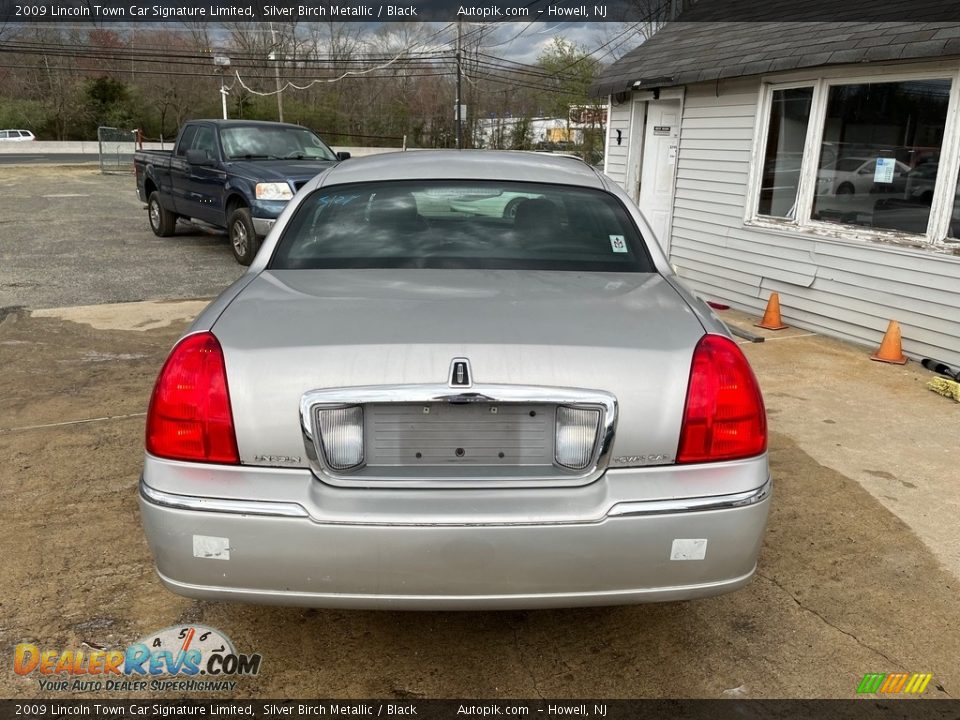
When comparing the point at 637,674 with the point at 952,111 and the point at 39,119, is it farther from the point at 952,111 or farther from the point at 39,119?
the point at 39,119

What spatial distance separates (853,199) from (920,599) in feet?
17.7

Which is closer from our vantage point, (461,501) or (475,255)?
(461,501)

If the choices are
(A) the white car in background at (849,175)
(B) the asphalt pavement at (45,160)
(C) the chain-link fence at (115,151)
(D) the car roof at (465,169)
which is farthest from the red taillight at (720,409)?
(B) the asphalt pavement at (45,160)

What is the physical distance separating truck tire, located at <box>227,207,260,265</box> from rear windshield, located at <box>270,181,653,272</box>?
672 centimetres

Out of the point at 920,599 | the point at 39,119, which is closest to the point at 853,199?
the point at 920,599

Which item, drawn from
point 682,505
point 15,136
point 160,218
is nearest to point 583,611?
point 682,505

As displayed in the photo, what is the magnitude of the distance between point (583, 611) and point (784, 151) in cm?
668

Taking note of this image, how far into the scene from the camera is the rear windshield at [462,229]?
2.96m

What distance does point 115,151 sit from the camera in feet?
98.0

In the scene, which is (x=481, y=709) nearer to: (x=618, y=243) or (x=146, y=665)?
(x=146, y=665)

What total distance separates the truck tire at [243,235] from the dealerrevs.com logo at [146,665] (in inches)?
298

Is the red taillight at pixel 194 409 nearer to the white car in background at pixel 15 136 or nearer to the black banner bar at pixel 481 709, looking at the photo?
the black banner bar at pixel 481 709

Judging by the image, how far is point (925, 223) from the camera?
21.7 ft

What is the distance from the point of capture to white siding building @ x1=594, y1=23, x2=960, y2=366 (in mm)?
6438
